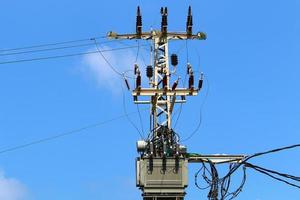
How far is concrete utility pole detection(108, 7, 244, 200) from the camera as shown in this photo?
20.4m

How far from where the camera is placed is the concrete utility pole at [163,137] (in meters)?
20.4

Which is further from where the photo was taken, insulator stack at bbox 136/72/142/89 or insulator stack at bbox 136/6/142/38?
insulator stack at bbox 136/6/142/38

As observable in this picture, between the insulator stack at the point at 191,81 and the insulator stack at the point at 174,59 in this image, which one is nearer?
the insulator stack at the point at 191,81

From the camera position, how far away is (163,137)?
72.7 feet

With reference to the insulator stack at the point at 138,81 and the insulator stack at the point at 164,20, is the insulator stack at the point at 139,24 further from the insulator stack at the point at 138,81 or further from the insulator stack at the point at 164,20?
the insulator stack at the point at 138,81

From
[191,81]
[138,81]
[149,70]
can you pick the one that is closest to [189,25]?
[191,81]

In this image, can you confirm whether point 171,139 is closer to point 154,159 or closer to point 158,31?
point 154,159

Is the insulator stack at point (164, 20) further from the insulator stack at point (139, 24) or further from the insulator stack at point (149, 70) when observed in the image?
the insulator stack at point (149, 70)

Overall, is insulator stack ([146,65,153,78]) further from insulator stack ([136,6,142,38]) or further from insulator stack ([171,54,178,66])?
insulator stack ([136,6,142,38])

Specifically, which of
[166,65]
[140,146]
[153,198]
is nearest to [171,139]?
[140,146]

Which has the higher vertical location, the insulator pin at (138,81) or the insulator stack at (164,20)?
the insulator stack at (164,20)

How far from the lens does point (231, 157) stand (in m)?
22.3

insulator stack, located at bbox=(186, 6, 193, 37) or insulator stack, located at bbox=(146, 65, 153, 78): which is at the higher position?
insulator stack, located at bbox=(186, 6, 193, 37)

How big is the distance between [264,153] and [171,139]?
362 centimetres
